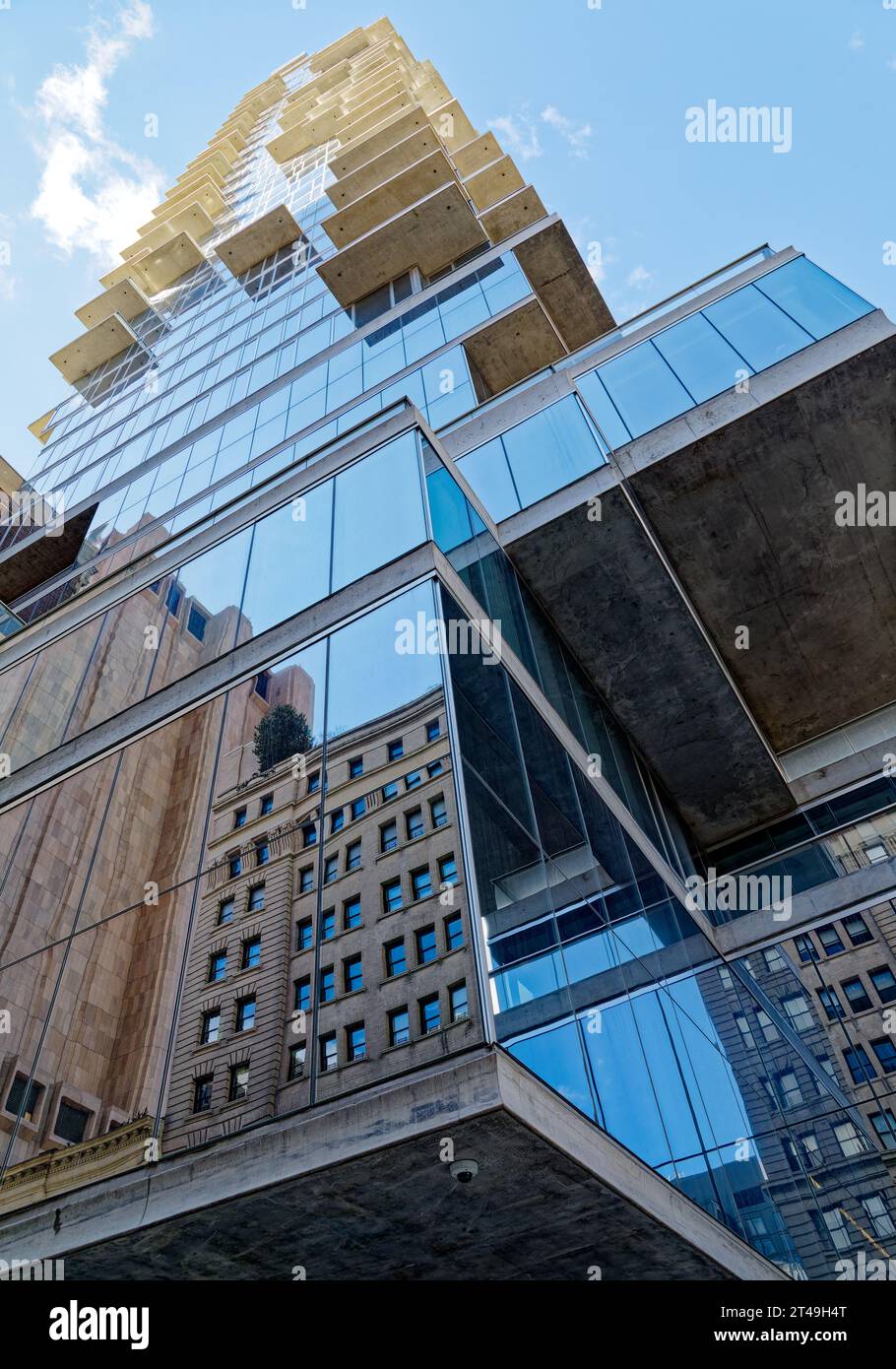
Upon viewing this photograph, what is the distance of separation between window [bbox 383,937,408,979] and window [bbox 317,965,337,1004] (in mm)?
614

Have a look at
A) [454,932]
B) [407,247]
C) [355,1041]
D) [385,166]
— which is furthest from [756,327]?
[385,166]

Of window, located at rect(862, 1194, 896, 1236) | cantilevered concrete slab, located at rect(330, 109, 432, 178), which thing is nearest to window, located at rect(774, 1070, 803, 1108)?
window, located at rect(862, 1194, 896, 1236)

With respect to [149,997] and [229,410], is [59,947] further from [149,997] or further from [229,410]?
A: [229,410]

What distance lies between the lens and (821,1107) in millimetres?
16906

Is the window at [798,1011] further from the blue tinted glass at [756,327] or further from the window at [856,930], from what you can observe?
the blue tinted glass at [756,327]

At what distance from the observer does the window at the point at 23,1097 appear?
10047mm

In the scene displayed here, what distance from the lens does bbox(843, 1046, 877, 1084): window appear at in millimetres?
18500

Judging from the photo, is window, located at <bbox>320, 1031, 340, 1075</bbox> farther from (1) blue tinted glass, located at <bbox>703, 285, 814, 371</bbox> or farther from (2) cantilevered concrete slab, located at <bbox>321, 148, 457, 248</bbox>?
(2) cantilevered concrete slab, located at <bbox>321, 148, 457, 248</bbox>

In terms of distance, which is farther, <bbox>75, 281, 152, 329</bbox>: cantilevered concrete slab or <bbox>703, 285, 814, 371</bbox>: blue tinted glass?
<bbox>75, 281, 152, 329</bbox>: cantilevered concrete slab

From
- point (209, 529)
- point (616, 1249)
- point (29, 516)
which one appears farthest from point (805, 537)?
point (29, 516)

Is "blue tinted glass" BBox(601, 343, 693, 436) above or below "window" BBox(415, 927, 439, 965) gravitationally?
above

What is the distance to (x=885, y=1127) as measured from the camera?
17.4 meters

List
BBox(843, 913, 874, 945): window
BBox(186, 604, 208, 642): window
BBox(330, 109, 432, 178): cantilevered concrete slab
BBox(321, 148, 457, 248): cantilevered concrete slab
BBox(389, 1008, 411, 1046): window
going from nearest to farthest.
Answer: BBox(389, 1008, 411, 1046): window < BBox(186, 604, 208, 642): window < BBox(843, 913, 874, 945): window < BBox(321, 148, 457, 248): cantilevered concrete slab < BBox(330, 109, 432, 178): cantilevered concrete slab

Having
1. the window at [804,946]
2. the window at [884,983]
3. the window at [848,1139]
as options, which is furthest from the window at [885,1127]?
the window at [804,946]
